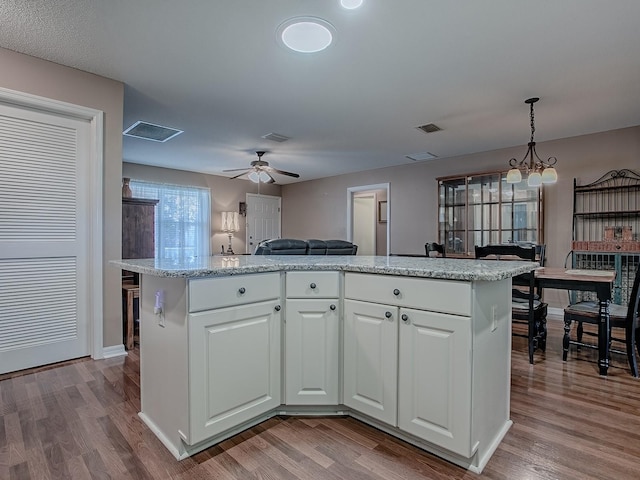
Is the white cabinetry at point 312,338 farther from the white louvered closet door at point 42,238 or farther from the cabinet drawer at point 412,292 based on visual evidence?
the white louvered closet door at point 42,238

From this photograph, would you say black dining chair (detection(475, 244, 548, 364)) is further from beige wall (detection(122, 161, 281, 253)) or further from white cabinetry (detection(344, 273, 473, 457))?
beige wall (detection(122, 161, 281, 253))

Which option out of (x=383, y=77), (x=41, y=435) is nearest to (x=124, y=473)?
(x=41, y=435)

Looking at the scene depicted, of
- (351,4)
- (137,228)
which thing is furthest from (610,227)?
(137,228)

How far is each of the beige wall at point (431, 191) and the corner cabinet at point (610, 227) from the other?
5.3 inches

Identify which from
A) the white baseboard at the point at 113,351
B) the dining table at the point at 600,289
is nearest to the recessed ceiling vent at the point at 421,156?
the dining table at the point at 600,289

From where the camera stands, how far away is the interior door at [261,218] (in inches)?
313

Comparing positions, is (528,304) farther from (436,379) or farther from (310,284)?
(310,284)

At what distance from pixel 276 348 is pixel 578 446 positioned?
5.06 feet

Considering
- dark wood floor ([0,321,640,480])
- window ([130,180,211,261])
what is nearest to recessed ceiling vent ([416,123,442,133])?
dark wood floor ([0,321,640,480])

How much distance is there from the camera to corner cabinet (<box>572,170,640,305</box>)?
3.95 metres

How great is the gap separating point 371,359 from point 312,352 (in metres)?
0.33

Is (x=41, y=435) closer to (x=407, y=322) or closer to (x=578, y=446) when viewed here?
(x=407, y=322)

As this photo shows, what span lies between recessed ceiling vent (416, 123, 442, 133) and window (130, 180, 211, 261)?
4.53 m

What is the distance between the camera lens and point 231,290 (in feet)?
5.42
